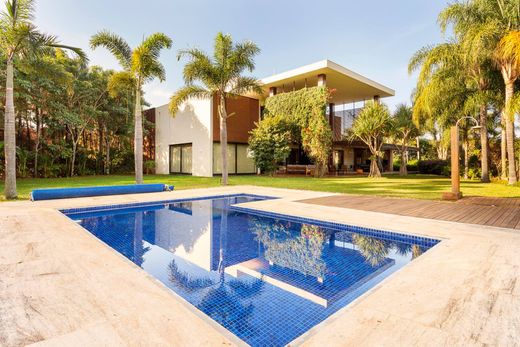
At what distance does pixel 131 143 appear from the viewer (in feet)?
72.7

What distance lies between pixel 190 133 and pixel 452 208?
17097 millimetres

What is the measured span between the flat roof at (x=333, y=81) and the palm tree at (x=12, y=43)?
12.1 metres

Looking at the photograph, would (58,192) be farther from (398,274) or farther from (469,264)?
(469,264)

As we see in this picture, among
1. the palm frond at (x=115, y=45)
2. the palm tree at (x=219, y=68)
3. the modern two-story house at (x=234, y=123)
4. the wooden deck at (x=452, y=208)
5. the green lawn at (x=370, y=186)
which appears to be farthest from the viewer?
the modern two-story house at (x=234, y=123)

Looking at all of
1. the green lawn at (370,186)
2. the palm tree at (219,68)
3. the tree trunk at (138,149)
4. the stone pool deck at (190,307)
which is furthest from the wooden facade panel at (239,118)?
the stone pool deck at (190,307)

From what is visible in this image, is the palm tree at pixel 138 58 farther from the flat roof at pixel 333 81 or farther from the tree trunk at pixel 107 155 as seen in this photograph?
the tree trunk at pixel 107 155

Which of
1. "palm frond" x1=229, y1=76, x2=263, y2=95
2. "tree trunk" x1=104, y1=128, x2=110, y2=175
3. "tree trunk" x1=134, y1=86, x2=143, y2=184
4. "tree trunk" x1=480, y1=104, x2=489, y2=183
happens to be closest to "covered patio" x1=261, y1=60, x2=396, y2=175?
"palm frond" x1=229, y1=76, x2=263, y2=95

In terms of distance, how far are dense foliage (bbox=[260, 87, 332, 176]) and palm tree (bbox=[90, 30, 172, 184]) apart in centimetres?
817

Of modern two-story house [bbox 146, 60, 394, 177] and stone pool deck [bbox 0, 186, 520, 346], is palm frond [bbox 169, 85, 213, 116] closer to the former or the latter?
modern two-story house [bbox 146, 60, 394, 177]

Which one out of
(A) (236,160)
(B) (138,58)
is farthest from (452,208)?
(A) (236,160)

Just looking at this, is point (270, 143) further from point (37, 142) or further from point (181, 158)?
point (37, 142)

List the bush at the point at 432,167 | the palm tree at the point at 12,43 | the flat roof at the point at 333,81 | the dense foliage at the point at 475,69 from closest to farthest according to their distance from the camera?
the palm tree at the point at 12,43 → the dense foliage at the point at 475,69 → the flat roof at the point at 333,81 → the bush at the point at 432,167

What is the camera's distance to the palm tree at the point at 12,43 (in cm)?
781

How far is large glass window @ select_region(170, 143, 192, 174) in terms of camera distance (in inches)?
824
